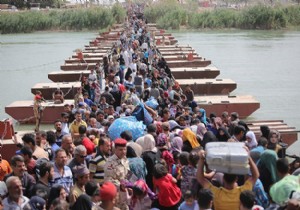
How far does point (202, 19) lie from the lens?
62.8 metres

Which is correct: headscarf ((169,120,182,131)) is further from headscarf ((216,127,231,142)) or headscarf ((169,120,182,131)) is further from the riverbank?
the riverbank

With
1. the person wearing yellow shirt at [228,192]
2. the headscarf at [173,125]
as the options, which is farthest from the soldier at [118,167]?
the headscarf at [173,125]

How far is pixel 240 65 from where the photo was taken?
31828mm

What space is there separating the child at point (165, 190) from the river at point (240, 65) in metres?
11.5

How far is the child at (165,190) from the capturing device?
6.32 meters

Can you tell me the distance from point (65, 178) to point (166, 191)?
1084mm

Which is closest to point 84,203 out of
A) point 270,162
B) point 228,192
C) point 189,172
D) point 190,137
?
point 228,192

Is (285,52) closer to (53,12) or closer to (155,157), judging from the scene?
(155,157)

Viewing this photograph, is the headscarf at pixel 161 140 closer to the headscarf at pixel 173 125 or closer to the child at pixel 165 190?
the headscarf at pixel 173 125

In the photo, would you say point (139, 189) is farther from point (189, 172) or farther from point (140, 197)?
point (189, 172)

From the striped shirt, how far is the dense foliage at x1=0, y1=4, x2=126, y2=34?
187 feet

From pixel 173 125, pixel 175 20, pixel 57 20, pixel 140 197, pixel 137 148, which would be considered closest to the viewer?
pixel 140 197

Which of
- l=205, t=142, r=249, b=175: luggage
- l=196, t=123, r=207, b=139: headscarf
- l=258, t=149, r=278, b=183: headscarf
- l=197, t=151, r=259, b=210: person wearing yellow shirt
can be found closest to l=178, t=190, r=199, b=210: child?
l=197, t=151, r=259, b=210: person wearing yellow shirt

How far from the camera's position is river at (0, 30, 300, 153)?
2147cm
